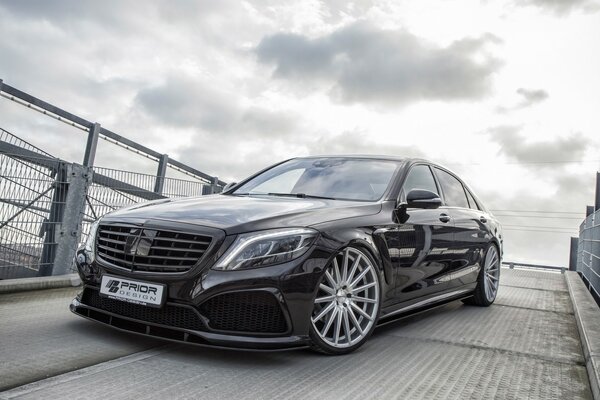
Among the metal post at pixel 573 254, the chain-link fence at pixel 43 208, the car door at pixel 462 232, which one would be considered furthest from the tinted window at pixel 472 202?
the metal post at pixel 573 254

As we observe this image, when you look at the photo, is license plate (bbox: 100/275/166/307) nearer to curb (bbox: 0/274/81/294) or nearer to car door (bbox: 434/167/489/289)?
curb (bbox: 0/274/81/294)

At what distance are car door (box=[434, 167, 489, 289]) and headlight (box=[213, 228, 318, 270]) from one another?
2.24 m

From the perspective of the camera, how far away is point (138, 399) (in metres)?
2.55

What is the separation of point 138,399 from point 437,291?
3.06 metres

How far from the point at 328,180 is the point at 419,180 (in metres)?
0.89

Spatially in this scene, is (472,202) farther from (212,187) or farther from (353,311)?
(212,187)

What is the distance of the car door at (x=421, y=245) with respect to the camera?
13.8ft

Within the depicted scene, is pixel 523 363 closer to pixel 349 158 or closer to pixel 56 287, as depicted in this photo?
pixel 349 158

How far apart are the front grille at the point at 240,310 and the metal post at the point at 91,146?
15.0 feet

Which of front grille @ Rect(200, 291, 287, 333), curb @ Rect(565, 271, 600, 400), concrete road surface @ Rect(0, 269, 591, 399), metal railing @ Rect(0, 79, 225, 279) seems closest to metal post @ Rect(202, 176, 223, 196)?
metal railing @ Rect(0, 79, 225, 279)

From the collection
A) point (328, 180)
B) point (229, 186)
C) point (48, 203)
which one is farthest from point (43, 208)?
point (328, 180)

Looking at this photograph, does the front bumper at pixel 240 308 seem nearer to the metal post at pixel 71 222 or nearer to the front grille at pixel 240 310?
the front grille at pixel 240 310

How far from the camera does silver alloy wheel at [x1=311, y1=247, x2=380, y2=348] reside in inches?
137

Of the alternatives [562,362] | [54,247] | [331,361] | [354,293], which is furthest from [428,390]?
[54,247]
